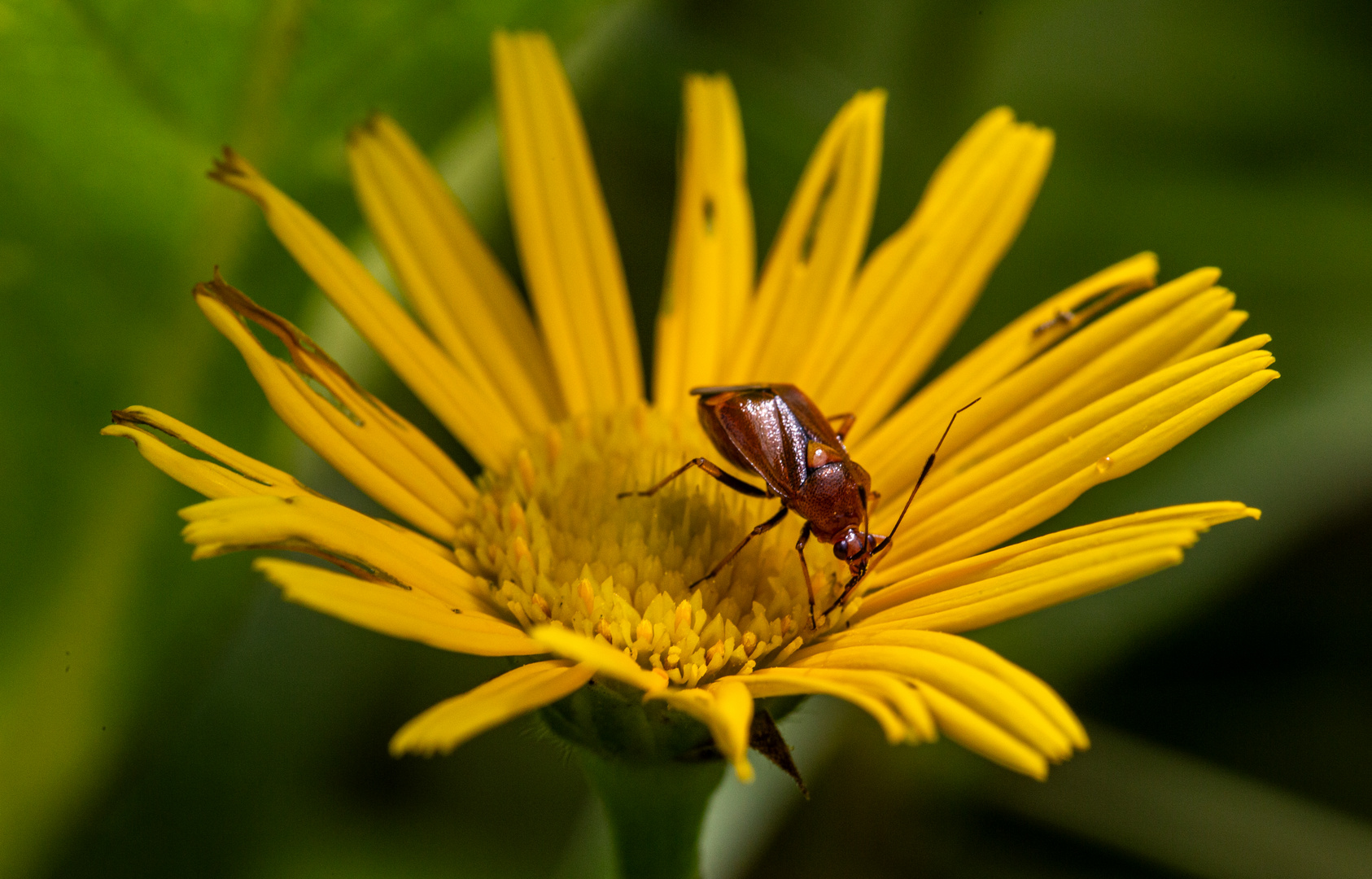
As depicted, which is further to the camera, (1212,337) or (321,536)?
(1212,337)

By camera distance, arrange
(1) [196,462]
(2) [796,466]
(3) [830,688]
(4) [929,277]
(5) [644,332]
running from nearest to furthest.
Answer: (3) [830,688], (1) [196,462], (2) [796,466], (4) [929,277], (5) [644,332]

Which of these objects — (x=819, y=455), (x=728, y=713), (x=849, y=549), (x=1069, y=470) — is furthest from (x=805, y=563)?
(x=728, y=713)

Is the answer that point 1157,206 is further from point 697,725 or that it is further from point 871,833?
point 697,725

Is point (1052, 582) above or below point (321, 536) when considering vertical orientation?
below

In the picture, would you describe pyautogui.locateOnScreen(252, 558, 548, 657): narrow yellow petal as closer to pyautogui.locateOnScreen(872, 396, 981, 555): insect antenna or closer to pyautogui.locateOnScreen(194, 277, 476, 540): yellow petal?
pyautogui.locateOnScreen(194, 277, 476, 540): yellow petal

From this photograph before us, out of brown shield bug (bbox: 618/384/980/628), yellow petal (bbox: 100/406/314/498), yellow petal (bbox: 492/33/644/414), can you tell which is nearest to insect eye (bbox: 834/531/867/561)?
brown shield bug (bbox: 618/384/980/628)

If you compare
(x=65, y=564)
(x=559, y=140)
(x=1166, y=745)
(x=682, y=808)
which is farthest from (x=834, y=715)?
(x=65, y=564)

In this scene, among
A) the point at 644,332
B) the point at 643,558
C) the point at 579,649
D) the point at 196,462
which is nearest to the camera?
the point at 579,649

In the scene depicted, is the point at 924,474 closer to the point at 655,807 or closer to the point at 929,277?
the point at 929,277

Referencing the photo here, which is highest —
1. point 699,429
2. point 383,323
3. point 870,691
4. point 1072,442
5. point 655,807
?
point 383,323
